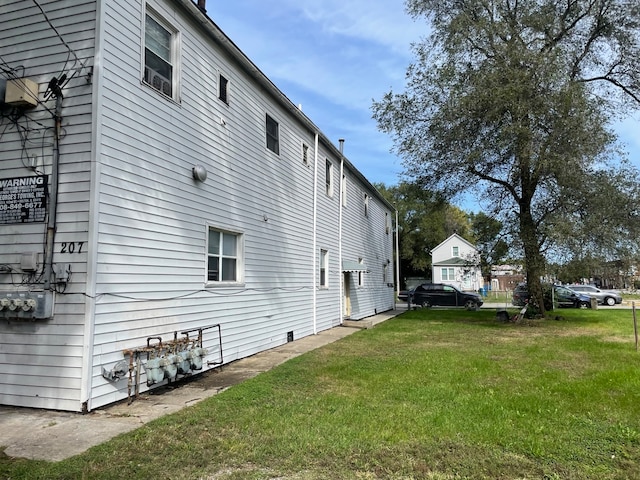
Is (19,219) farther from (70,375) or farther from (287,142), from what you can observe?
(287,142)

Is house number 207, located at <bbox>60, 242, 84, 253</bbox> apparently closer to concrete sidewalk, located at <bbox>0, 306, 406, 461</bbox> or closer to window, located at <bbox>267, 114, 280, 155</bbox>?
concrete sidewalk, located at <bbox>0, 306, 406, 461</bbox>

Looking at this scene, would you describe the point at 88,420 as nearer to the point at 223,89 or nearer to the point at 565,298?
the point at 223,89

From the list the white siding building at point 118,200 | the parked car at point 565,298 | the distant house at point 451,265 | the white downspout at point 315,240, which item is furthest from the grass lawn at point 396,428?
the distant house at point 451,265

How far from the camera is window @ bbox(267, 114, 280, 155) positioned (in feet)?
34.2

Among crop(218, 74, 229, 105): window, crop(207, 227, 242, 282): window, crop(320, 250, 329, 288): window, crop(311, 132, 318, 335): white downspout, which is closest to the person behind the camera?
crop(207, 227, 242, 282): window

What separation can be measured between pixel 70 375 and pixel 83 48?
386cm

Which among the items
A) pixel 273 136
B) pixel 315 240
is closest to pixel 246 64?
pixel 273 136

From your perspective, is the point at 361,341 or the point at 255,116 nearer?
the point at 255,116

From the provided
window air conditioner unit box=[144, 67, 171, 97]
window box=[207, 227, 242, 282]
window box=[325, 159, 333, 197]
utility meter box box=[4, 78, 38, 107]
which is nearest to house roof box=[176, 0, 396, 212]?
window box=[325, 159, 333, 197]

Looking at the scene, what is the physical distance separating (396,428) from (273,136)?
25.4ft

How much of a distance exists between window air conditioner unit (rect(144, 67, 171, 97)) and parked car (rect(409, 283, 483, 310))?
832 inches

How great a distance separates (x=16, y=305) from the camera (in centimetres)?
524

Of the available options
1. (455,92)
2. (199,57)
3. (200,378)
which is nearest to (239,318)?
(200,378)

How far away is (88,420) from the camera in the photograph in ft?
→ 15.9
